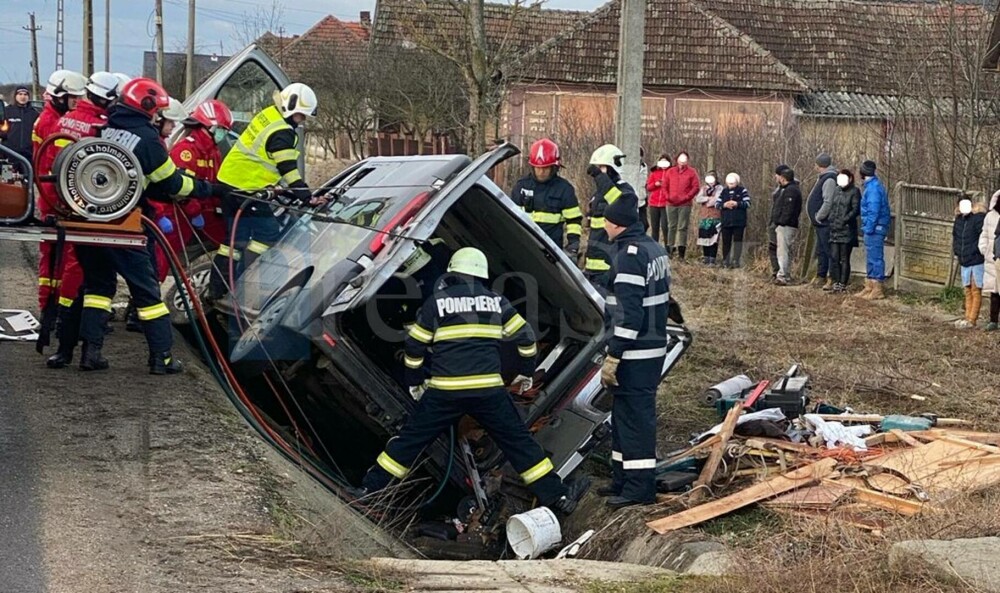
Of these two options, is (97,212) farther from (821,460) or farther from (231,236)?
(821,460)

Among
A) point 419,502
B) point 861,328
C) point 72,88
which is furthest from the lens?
point 861,328

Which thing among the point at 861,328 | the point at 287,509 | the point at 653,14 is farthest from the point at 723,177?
the point at 287,509

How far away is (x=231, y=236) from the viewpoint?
287 inches

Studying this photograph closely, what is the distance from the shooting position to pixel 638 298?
6.60 meters

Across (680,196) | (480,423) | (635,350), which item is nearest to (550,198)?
(635,350)

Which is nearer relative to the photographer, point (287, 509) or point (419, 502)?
point (287, 509)

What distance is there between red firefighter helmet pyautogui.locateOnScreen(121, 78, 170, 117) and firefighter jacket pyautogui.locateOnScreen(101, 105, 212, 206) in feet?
0.11

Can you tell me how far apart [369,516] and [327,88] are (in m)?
26.0

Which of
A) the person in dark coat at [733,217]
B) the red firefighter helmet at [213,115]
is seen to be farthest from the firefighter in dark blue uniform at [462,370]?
the person in dark coat at [733,217]

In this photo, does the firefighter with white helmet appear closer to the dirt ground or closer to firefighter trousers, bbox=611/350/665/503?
the dirt ground

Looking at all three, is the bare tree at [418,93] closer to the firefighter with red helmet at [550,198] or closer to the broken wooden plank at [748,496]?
the firefighter with red helmet at [550,198]

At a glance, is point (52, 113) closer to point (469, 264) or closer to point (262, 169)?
point (262, 169)

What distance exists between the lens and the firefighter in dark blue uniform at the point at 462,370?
6340 mm

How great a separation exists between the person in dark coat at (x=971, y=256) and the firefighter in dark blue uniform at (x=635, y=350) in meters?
6.76
